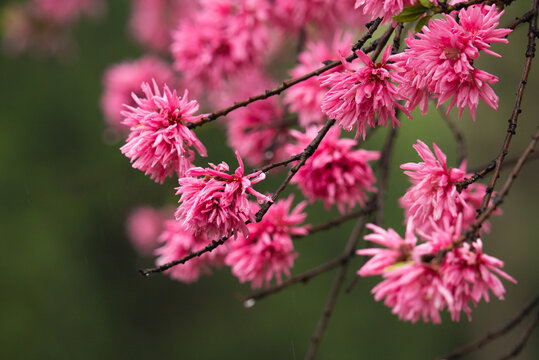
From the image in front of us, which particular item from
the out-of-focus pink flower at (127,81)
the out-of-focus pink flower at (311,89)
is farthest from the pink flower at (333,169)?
the out-of-focus pink flower at (127,81)

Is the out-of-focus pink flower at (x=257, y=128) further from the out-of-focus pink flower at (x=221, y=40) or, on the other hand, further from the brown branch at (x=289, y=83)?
the brown branch at (x=289, y=83)

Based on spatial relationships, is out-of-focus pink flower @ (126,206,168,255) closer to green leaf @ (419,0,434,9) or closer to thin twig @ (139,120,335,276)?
thin twig @ (139,120,335,276)

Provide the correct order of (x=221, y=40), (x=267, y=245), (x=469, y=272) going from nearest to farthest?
(x=469, y=272)
(x=267, y=245)
(x=221, y=40)

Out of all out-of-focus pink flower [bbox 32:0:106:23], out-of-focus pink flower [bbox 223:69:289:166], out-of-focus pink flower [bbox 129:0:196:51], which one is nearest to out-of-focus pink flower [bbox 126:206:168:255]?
out-of-focus pink flower [bbox 129:0:196:51]

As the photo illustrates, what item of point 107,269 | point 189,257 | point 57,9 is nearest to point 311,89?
point 189,257

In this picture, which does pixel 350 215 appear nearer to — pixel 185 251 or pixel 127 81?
pixel 185 251
